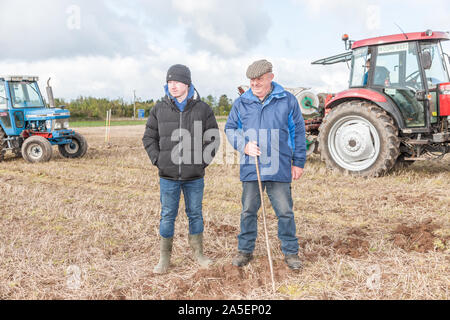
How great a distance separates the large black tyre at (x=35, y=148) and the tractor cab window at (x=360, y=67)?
296 inches

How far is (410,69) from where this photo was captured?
6.97m

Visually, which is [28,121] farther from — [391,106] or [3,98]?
[391,106]

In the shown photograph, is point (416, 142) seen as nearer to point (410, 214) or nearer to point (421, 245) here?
point (410, 214)

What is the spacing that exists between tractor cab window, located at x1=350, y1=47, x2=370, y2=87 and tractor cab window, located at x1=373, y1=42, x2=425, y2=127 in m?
0.24

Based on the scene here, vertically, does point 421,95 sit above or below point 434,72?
below

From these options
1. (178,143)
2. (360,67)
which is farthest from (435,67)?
(178,143)

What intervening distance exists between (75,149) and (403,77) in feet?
28.4

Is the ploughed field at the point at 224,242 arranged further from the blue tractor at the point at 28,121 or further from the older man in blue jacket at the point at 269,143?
the blue tractor at the point at 28,121

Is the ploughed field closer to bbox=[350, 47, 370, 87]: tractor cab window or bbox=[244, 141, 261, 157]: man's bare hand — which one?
bbox=[244, 141, 261, 157]: man's bare hand

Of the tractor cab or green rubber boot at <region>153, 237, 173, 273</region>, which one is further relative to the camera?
the tractor cab

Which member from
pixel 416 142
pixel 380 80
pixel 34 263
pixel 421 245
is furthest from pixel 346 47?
pixel 34 263

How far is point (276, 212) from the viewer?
3508 mm

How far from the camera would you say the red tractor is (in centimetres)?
685

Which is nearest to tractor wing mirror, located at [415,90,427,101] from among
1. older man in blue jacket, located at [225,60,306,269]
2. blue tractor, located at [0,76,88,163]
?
older man in blue jacket, located at [225,60,306,269]
